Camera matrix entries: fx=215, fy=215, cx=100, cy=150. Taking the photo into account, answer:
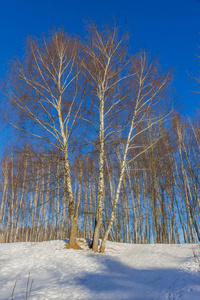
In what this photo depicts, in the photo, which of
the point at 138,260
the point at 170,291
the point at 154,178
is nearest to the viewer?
the point at 170,291

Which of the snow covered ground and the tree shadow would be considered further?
the snow covered ground

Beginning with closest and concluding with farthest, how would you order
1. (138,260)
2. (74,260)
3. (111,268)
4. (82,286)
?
(82,286), (111,268), (74,260), (138,260)

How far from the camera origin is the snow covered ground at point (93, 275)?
3801mm

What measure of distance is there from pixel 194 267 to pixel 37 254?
14.9 feet

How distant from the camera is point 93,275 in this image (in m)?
5.26

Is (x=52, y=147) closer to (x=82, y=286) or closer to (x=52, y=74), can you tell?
(x=52, y=74)

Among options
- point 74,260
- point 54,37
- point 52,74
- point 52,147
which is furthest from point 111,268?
point 54,37

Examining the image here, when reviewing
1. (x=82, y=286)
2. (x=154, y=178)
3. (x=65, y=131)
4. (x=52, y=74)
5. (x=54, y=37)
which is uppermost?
(x=54, y=37)

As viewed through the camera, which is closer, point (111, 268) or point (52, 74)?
point (111, 268)

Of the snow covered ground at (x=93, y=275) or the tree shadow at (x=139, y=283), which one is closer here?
the tree shadow at (x=139, y=283)

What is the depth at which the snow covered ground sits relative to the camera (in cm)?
380

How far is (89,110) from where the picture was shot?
9703 millimetres

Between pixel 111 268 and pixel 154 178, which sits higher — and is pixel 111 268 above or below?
below

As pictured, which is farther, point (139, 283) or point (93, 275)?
point (93, 275)
